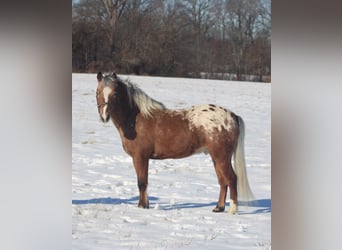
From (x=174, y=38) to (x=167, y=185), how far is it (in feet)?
3.02

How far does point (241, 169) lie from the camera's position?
373cm

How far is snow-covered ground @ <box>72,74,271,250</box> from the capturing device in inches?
145

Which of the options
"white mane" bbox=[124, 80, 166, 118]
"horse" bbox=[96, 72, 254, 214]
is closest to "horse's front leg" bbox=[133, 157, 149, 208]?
"horse" bbox=[96, 72, 254, 214]

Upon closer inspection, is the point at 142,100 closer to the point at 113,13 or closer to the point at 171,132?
the point at 171,132

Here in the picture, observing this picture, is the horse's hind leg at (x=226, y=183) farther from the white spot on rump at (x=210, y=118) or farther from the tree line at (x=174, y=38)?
the tree line at (x=174, y=38)

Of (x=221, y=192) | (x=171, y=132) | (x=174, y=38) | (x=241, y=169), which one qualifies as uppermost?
(x=174, y=38)

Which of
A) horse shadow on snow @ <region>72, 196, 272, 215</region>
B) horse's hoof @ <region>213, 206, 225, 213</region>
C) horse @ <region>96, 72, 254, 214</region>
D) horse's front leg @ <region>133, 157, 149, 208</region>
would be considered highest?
horse @ <region>96, 72, 254, 214</region>

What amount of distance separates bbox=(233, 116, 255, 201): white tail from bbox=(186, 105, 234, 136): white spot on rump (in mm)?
82

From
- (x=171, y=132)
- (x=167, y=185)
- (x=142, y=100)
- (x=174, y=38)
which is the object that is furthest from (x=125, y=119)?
(x=174, y=38)
